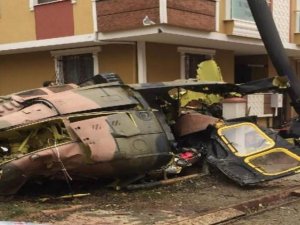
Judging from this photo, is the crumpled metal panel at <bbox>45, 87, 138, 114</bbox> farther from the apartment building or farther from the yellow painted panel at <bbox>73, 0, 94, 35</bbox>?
the yellow painted panel at <bbox>73, 0, 94, 35</bbox>

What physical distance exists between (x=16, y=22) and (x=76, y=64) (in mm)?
2252

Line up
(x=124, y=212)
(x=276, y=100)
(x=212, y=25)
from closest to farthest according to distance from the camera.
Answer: (x=124, y=212), (x=212, y=25), (x=276, y=100)

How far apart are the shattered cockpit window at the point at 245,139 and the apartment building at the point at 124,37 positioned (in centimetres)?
409

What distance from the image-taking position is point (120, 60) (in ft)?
48.8

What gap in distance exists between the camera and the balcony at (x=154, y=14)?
12.8m

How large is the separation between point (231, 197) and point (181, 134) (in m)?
2.33

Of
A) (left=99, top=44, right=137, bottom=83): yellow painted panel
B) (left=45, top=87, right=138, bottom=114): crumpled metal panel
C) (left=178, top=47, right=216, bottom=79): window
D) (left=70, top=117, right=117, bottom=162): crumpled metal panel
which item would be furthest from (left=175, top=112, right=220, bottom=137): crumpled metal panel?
(left=178, top=47, right=216, bottom=79): window

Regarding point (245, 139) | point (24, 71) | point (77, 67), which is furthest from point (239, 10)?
point (245, 139)

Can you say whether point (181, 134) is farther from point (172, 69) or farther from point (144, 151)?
point (172, 69)

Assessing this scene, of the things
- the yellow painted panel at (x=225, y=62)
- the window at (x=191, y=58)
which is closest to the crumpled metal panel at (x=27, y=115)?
the window at (x=191, y=58)

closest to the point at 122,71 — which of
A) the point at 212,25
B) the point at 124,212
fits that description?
the point at 212,25

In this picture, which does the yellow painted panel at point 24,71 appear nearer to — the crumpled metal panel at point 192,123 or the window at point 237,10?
the window at point 237,10

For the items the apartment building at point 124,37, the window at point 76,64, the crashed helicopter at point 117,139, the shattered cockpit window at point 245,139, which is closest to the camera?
the crashed helicopter at point 117,139

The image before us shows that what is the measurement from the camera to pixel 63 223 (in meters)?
6.15
